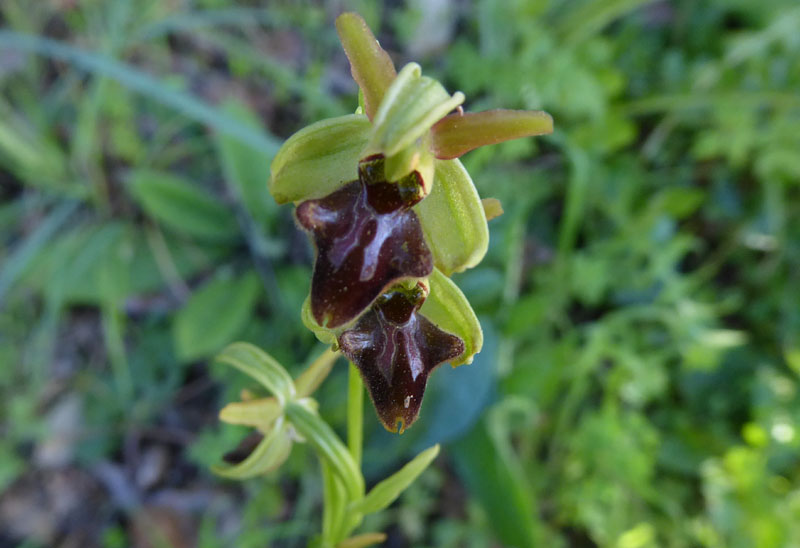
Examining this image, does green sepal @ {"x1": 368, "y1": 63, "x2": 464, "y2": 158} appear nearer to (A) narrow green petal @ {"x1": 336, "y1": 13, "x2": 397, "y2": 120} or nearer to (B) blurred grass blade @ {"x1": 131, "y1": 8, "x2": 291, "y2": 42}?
(A) narrow green petal @ {"x1": 336, "y1": 13, "x2": 397, "y2": 120}

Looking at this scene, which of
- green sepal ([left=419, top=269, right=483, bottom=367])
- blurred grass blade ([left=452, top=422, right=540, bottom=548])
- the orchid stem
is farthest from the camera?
blurred grass blade ([left=452, top=422, right=540, bottom=548])

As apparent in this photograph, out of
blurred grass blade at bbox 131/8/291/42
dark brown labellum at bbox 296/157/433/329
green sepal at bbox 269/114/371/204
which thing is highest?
blurred grass blade at bbox 131/8/291/42

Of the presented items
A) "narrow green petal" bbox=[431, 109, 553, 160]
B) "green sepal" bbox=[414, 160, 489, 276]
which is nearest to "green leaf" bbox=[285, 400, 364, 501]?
"green sepal" bbox=[414, 160, 489, 276]

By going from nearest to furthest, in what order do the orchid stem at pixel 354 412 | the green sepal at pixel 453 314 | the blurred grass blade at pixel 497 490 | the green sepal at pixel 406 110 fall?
the green sepal at pixel 406 110, the green sepal at pixel 453 314, the orchid stem at pixel 354 412, the blurred grass blade at pixel 497 490

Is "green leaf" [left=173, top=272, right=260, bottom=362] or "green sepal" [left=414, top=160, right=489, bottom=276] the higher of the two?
"green sepal" [left=414, top=160, right=489, bottom=276]

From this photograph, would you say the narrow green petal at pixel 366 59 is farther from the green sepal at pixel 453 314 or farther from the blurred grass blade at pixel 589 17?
the blurred grass blade at pixel 589 17

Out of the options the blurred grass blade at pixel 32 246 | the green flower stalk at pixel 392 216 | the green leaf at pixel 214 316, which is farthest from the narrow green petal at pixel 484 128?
the blurred grass blade at pixel 32 246

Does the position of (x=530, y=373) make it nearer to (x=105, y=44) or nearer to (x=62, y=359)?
(x=62, y=359)

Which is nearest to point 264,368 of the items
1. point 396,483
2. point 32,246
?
point 396,483
